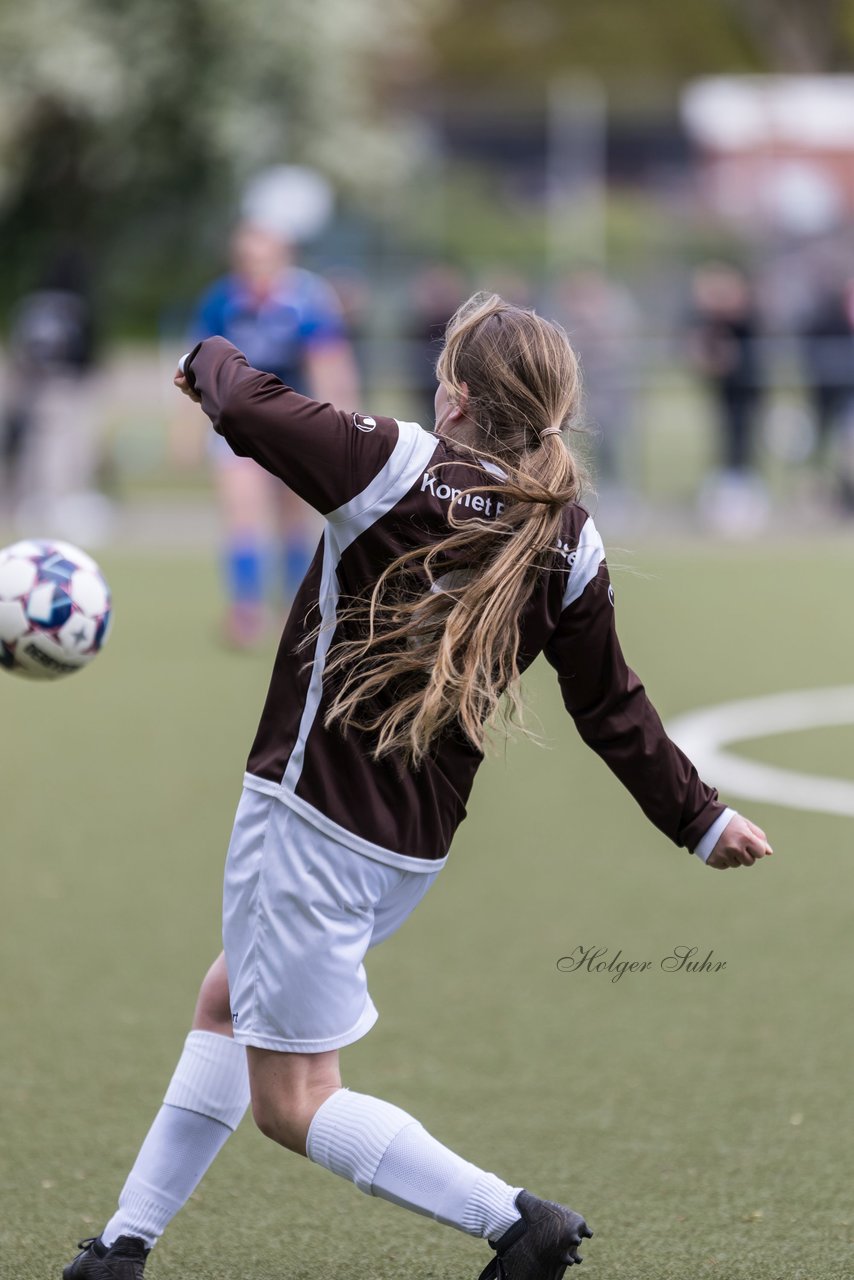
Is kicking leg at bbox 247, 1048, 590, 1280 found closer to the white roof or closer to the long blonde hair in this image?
the long blonde hair

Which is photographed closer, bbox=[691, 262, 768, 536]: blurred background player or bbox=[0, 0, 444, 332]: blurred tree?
bbox=[691, 262, 768, 536]: blurred background player

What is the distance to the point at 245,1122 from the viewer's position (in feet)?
13.9

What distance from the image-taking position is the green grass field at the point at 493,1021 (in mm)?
3609

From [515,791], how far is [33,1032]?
3.13m

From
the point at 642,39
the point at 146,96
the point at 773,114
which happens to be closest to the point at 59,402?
the point at 146,96

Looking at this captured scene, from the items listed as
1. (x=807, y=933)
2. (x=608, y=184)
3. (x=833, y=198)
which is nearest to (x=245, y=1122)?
(x=807, y=933)

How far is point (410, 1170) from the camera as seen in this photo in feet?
9.80

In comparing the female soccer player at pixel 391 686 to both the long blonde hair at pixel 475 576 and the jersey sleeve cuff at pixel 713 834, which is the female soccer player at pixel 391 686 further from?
the jersey sleeve cuff at pixel 713 834

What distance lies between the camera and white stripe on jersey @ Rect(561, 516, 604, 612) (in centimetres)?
314

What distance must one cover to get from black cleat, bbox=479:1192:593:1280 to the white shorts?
1.27ft

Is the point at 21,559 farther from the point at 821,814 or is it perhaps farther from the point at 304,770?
the point at 821,814

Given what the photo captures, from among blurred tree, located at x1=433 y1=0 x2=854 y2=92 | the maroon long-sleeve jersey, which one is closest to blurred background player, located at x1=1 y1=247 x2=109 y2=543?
the maroon long-sleeve jersey

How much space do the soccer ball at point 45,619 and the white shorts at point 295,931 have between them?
3.61 ft

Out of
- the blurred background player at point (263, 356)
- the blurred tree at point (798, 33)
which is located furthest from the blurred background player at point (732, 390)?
the blurred tree at point (798, 33)
